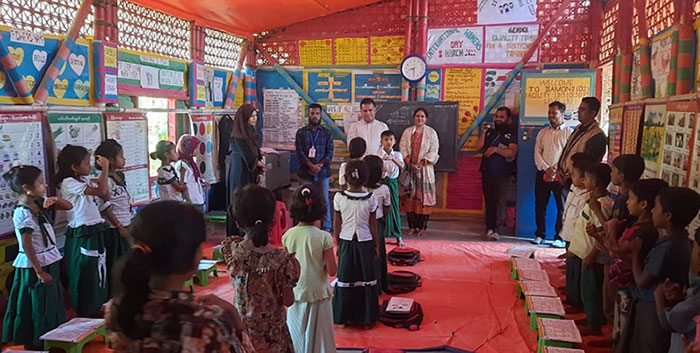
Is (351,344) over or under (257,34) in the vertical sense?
under

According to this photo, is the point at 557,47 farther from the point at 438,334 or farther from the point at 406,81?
the point at 438,334

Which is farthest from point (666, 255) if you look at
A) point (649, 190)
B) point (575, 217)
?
point (575, 217)

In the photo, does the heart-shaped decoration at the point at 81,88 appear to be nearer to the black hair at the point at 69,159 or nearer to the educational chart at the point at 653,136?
the black hair at the point at 69,159

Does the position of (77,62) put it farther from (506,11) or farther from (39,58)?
(506,11)

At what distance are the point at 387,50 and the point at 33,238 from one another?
5.23 metres

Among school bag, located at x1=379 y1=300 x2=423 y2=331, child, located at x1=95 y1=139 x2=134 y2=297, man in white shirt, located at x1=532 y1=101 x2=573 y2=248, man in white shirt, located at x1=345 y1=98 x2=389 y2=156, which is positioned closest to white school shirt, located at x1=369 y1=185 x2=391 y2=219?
school bag, located at x1=379 y1=300 x2=423 y2=331

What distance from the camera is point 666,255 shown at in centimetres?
243

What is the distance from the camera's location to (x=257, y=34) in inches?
304

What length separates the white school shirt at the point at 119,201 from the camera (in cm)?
390

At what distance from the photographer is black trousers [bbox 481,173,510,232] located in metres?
6.49

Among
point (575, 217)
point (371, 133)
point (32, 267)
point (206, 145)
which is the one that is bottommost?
point (32, 267)

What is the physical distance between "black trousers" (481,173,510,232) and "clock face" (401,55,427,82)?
1.60 meters

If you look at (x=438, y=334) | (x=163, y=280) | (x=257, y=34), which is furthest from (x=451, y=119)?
(x=163, y=280)

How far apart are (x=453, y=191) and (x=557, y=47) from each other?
235 centimetres
